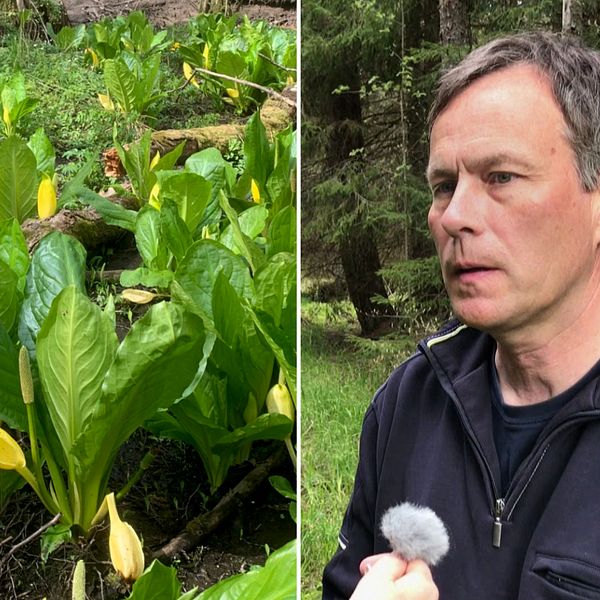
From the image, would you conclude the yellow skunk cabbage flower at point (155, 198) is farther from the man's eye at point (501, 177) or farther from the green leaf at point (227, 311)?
the man's eye at point (501, 177)

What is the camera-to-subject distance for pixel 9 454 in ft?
3.52

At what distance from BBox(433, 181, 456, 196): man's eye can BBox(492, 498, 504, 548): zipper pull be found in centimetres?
24

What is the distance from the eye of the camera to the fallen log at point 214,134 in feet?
6.60

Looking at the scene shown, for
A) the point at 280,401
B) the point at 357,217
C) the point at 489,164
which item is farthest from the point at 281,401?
the point at 489,164

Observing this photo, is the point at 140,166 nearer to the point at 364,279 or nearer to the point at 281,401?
the point at 281,401

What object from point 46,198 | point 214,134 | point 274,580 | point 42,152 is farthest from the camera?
point 214,134

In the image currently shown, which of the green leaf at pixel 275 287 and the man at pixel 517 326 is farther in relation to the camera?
the green leaf at pixel 275 287

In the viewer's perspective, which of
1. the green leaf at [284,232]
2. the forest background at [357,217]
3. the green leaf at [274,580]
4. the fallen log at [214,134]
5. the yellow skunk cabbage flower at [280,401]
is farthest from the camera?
the fallen log at [214,134]

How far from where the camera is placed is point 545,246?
0.62 metres

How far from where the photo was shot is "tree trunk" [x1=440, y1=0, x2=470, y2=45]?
0.68 metres

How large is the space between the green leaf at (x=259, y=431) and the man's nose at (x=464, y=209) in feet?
1.45

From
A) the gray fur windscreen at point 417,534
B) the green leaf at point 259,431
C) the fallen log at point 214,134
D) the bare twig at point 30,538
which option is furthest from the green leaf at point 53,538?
the fallen log at point 214,134

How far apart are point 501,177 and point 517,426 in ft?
0.62

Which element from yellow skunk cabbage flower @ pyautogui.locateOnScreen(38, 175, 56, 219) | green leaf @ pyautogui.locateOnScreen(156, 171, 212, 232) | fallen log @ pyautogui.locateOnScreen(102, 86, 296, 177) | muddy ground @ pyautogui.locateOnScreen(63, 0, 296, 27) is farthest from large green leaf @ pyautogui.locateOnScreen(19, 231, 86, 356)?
muddy ground @ pyautogui.locateOnScreen(63, 0, 296, 27)
